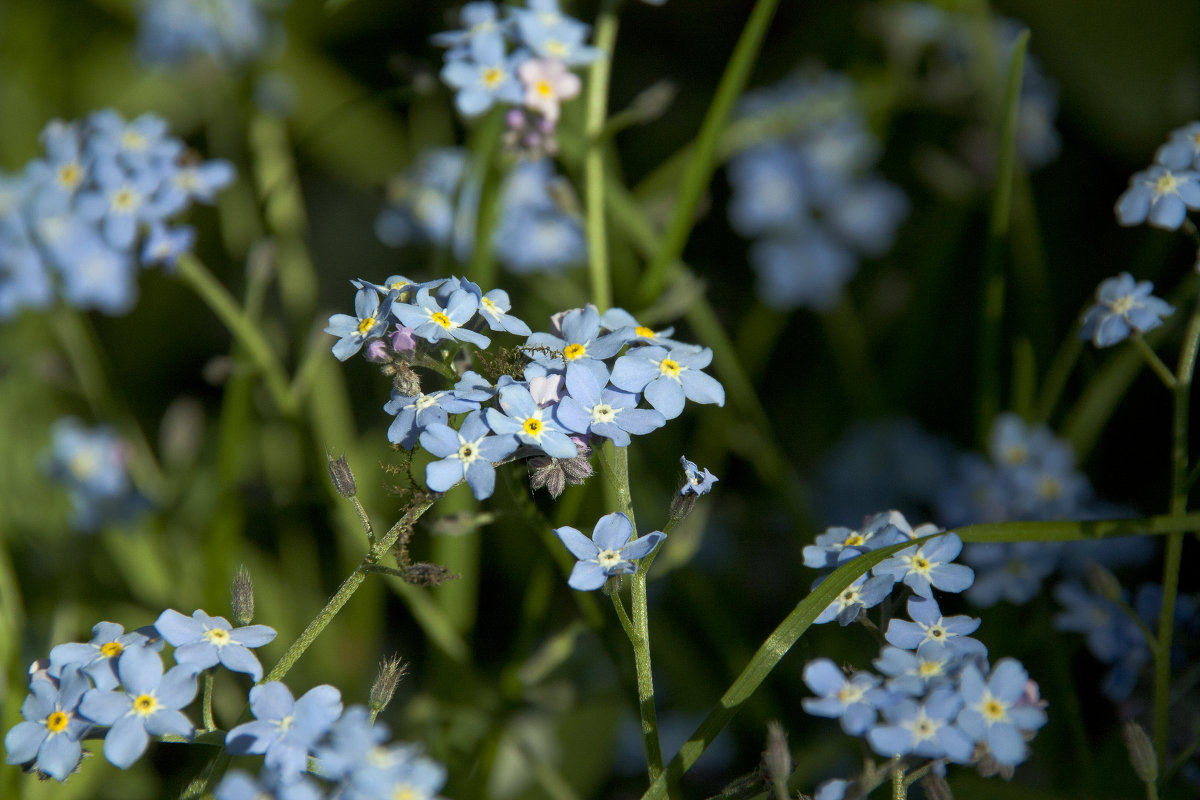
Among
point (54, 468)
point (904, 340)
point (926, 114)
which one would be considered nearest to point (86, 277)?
point (54, 468)

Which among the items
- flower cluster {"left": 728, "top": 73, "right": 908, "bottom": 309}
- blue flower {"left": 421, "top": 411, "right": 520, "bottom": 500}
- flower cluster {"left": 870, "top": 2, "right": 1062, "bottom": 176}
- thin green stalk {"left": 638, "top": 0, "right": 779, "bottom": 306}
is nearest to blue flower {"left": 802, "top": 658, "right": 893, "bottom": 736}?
blue flower {"left": 421, "top": 411, "right": 520, "bottom": 500}

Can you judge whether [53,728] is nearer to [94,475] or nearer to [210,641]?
[210,641]

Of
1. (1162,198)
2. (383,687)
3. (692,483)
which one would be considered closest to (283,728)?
(383,687)

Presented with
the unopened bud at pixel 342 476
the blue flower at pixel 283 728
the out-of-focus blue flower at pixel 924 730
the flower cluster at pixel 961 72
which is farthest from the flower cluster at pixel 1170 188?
the blue flower at pixel 283 728

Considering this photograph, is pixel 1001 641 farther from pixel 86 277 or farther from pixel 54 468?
pixel 54 468

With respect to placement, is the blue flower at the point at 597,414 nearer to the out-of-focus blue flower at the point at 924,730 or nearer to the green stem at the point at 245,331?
the out-of-focus blue flower at the point at 924,730

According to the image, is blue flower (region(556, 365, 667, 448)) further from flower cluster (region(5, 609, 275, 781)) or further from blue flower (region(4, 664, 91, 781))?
blue flower (region(4, 664, 91, 781))
